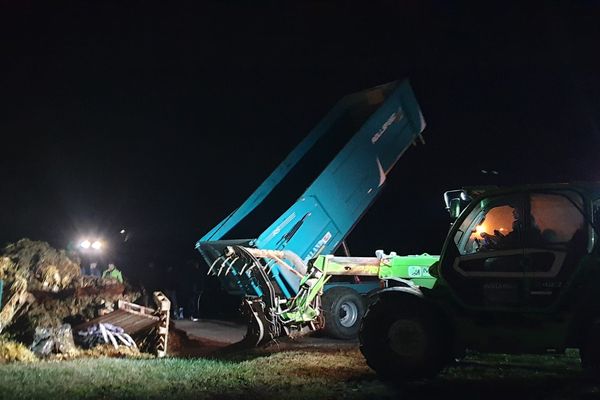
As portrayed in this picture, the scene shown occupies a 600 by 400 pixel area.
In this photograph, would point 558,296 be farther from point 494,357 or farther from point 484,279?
point 494,357

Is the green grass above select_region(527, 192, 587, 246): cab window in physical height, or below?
below

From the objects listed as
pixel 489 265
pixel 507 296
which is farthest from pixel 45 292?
pixel 507 296

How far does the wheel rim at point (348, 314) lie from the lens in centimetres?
1116

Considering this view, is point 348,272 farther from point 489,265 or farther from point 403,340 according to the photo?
point 489,265

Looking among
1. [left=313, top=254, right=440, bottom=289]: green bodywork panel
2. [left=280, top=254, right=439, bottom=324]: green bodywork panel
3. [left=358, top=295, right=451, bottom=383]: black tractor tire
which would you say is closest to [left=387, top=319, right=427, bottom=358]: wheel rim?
[left=358, top=295, right=451, bottom=383]: black tractor tire

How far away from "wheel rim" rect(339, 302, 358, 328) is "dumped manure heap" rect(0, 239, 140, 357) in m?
4.39

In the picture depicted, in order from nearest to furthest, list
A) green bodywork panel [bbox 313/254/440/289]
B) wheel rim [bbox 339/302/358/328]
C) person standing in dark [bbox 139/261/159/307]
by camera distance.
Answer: green bodywork panel [bbox 313/254/440/289] → wheel rim [bbox 339/302/358/328] → person standing in dark [bbox 139/261/159/307]

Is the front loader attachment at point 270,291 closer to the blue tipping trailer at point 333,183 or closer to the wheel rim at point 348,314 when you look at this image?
the blue tipping trailer at point 333,183

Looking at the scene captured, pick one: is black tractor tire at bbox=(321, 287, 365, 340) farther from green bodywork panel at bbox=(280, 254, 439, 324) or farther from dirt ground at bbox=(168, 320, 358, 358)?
green bodywork panel at bbox=(280, 254, 439, 324)

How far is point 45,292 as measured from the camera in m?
11.1

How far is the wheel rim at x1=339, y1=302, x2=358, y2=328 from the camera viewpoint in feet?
36.6

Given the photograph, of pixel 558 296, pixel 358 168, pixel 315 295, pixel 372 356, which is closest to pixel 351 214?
pixel 358 168

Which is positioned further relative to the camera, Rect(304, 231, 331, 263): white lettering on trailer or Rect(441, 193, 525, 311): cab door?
Rect(304, 231, 331, 263): white lettering on trailer

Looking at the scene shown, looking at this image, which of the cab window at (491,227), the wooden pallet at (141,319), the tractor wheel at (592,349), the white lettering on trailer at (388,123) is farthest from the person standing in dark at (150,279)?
the tractor wheel at (592,349)
